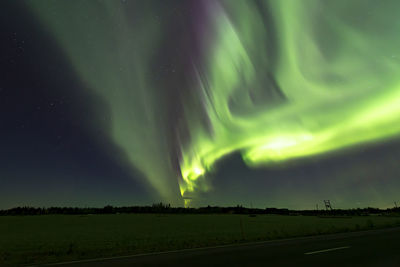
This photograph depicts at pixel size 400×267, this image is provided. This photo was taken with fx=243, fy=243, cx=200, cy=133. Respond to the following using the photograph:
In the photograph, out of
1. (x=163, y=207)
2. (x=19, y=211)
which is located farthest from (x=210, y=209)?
(x=19, y=211)

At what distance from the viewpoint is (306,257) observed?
9.29 m

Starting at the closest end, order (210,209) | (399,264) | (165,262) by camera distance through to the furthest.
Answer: (399,264)
(165,262)
(210,209)

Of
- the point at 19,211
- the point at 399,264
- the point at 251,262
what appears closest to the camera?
the point at 399,264

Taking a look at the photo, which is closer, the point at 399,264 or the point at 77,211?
the point at 399,264

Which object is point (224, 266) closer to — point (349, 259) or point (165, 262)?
point (165, 262)

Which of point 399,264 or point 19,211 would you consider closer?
point 399,264

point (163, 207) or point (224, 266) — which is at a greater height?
point (163, 207)

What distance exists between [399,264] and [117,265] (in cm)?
958

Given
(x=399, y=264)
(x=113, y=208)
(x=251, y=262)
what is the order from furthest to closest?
(x=113, y=208)
(x=251, y=262)
(x=399, y=264)

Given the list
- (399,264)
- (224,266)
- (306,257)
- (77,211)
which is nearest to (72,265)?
(224,266)

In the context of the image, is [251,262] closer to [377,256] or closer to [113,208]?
[377,256]

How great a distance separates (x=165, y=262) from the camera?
9.07 meters

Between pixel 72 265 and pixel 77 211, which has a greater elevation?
pixel 77 211

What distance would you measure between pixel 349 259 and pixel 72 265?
1010 cm
